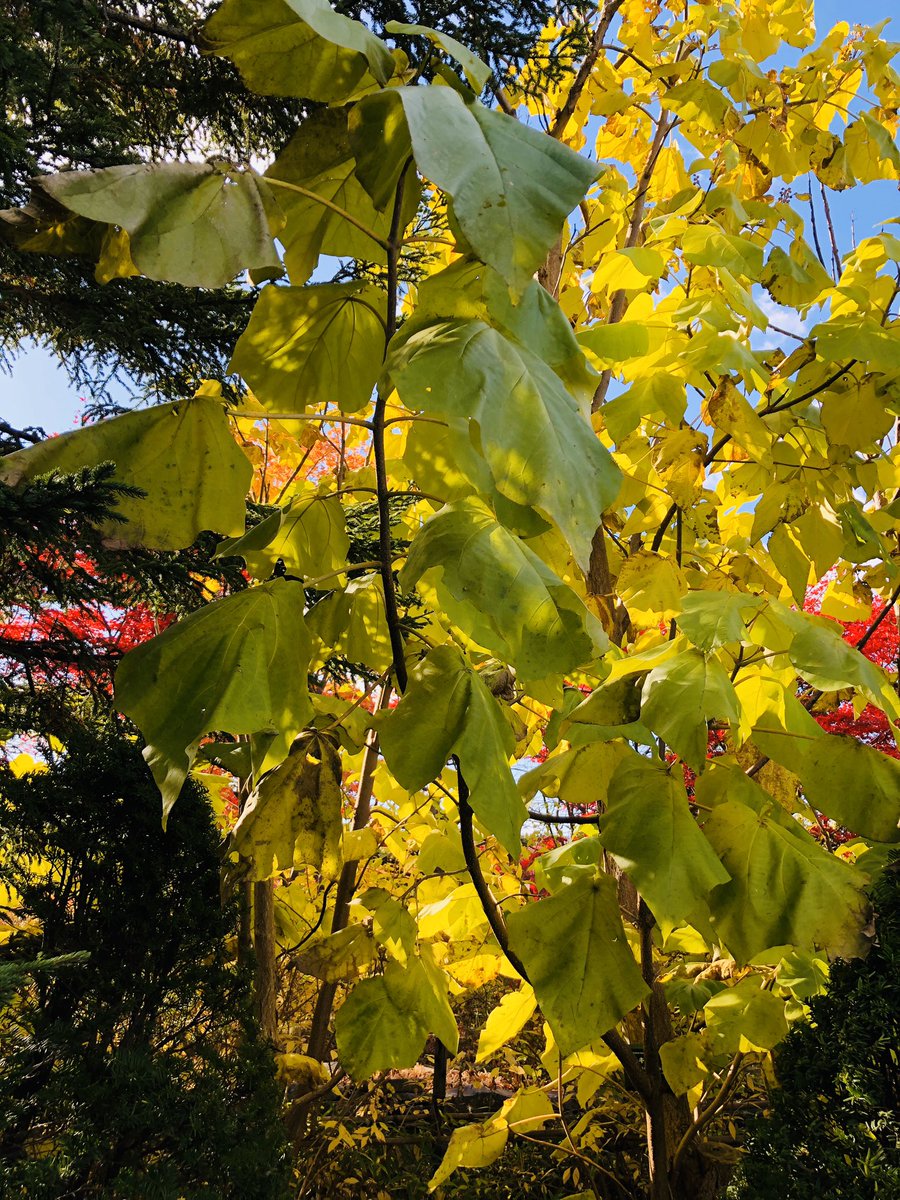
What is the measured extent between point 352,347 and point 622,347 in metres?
0.47

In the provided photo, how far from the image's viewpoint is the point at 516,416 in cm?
74

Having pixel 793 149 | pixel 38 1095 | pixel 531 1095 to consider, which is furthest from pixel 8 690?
pixel 793 149

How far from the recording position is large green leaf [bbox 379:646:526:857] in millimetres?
970

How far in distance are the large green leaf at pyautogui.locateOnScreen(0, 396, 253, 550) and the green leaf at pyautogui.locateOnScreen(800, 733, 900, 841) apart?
1053mm

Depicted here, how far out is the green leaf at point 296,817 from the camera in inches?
54.2

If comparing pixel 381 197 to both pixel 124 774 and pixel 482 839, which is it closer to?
pixel 124 774

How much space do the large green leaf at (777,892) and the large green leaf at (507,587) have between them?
478 mm

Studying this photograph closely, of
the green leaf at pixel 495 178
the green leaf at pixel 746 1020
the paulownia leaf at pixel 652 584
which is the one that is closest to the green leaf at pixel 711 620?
the paulownia leaf at pixel 652 584

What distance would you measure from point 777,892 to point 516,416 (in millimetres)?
886

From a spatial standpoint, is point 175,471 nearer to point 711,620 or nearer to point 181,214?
point 181,214

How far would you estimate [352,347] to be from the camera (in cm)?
122

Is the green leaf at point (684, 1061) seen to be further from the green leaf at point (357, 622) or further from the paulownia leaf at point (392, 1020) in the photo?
the green leaf at point (357, 622)

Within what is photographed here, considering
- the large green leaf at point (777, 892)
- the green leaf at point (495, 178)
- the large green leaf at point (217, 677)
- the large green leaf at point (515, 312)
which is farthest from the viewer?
the large green leaf at point (777, 892)

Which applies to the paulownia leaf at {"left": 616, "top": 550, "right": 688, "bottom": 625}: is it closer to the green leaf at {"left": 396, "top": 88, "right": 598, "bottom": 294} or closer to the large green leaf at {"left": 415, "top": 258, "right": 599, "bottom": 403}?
the large green leaf at {"left": 415, "top": 258, "right": 599, "bottom": 403}
